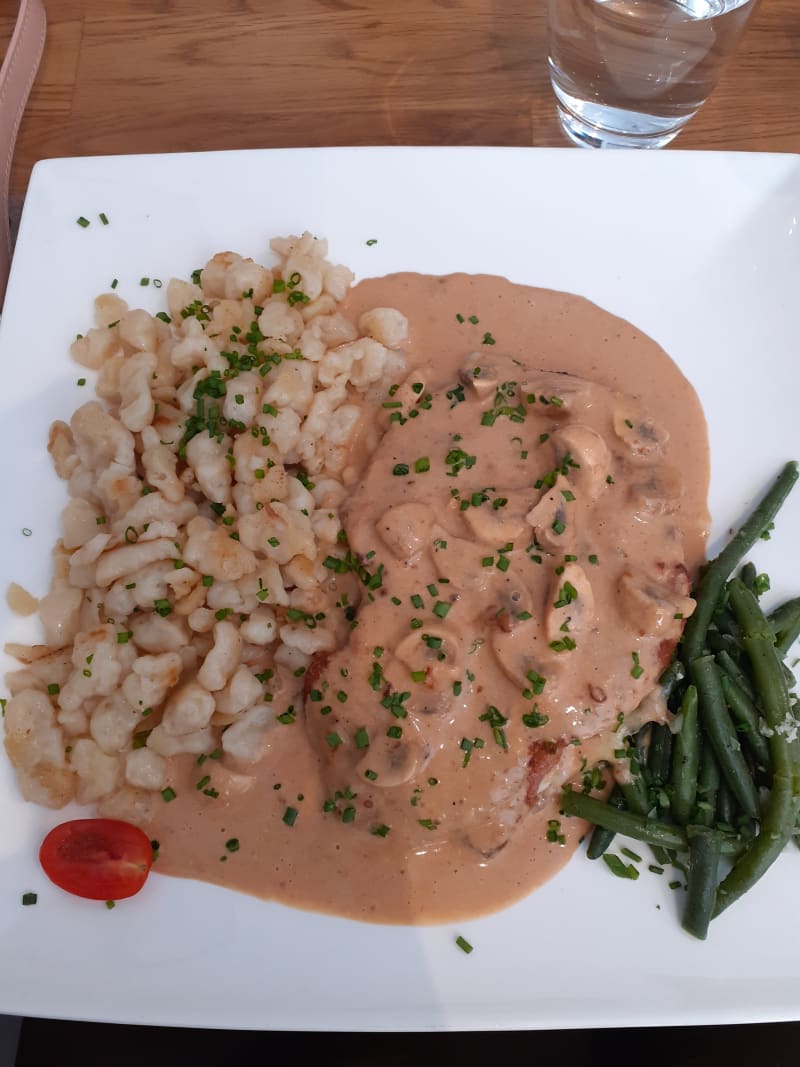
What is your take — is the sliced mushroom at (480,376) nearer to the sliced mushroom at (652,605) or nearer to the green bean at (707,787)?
the sliced mushroom at (652,605)

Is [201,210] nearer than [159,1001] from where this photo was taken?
No

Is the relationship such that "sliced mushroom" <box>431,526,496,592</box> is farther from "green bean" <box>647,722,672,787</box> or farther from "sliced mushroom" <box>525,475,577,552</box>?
"green bean" <box>647,722,672,787</box>

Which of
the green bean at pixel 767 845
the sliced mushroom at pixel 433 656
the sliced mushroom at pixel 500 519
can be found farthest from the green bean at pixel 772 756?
the sliced mushroom at pixel 433 656

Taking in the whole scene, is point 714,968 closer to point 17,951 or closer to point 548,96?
point 17,951

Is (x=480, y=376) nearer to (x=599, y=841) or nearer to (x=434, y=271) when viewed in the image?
(x=434, y=271)

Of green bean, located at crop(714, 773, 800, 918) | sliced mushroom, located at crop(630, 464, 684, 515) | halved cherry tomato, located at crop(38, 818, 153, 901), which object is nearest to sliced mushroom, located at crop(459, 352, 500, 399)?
sliced mushroom, located at crop(630, 464, 684, 515)

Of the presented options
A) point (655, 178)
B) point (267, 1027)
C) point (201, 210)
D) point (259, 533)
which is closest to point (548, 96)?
point (655, 178)

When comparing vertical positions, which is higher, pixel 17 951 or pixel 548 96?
pixel 548 96
